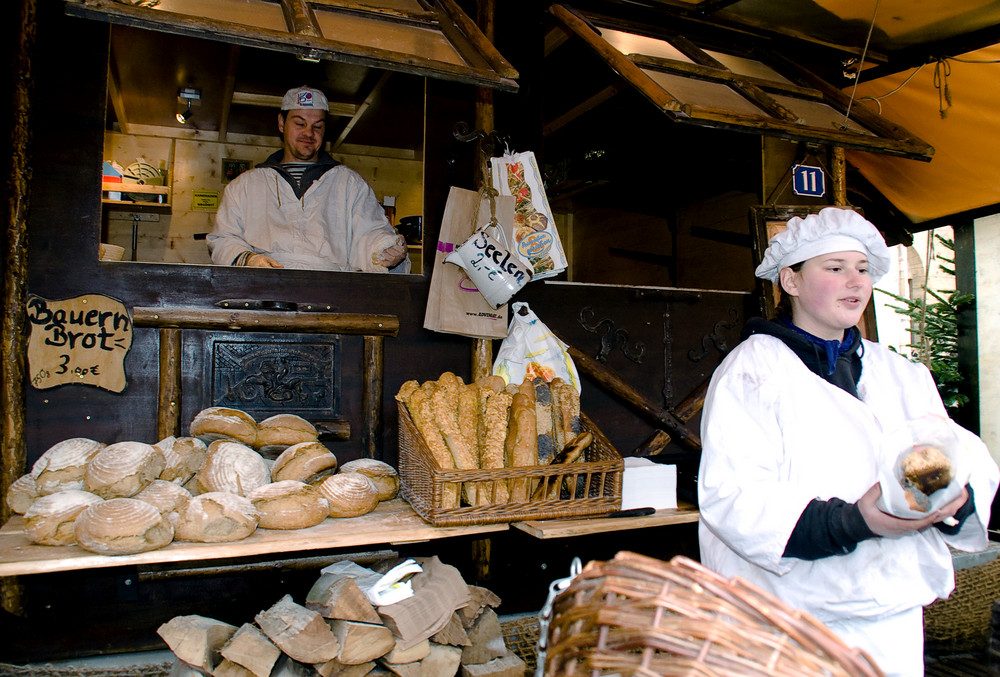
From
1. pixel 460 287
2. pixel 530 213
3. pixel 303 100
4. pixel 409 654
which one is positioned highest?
pixel 303 100

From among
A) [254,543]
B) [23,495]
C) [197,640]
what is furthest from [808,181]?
[23,495]

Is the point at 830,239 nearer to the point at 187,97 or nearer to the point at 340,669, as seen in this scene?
the point at 340,669

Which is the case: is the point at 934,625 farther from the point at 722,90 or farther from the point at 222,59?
the point at 222,59

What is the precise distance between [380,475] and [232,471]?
603 millimetres

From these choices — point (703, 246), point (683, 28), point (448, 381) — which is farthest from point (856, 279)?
point (703, 246)

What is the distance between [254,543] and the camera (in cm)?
229

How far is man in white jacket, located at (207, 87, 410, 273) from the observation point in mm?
3678

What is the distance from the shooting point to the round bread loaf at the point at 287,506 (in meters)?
2.43

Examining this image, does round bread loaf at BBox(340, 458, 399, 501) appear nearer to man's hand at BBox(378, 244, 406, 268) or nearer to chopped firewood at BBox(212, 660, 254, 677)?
chopped firewood at BBox(212, 660, 254, 677)

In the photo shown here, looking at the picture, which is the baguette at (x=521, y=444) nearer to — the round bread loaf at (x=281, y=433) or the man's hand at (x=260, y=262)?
the round bread loaf at (x=281, y=433)

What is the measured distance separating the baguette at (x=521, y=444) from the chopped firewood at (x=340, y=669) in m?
0.78

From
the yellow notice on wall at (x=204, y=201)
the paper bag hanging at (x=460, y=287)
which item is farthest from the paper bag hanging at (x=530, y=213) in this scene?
the yellow notice on wall at (x=204, y=201)

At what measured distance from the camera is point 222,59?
201 inches

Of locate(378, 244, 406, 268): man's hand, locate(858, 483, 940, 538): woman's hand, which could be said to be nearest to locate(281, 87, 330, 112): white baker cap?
locate(378, 244, 406, 268): man's hand
